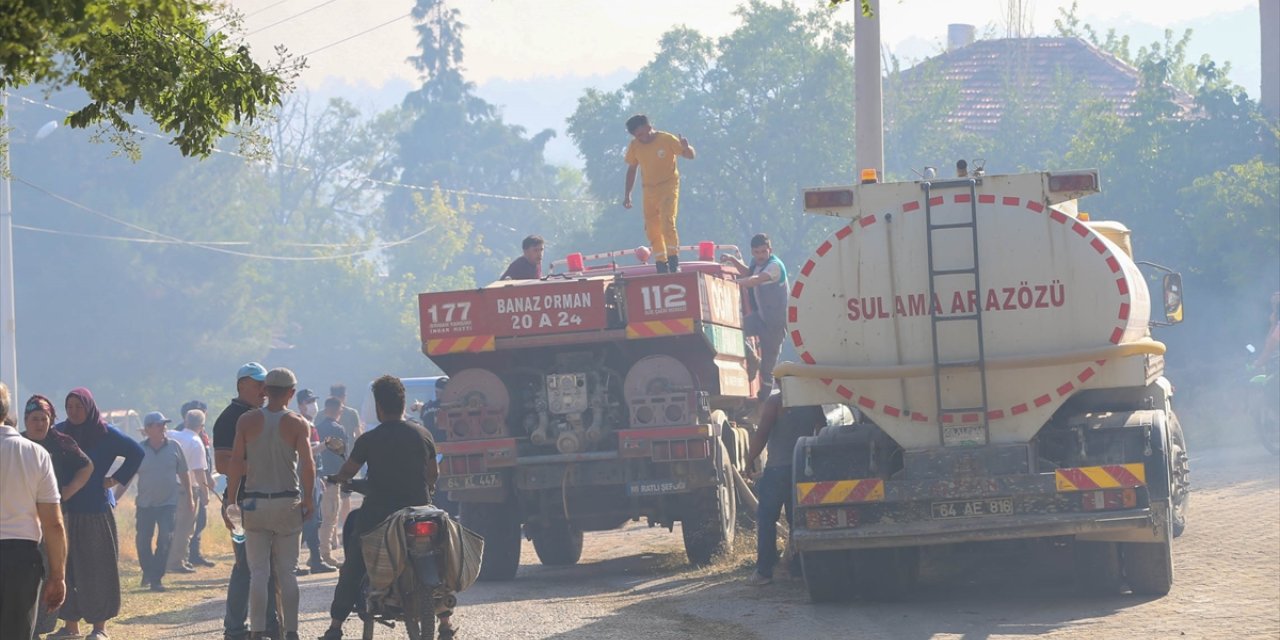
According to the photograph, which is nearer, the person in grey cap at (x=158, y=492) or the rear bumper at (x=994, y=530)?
the rear bumper at (x=994, y=530)

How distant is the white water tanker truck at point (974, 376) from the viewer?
10555 millimetres

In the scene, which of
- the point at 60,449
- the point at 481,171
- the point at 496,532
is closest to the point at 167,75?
the point at 60,449

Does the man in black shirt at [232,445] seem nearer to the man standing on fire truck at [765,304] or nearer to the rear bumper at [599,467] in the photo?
the rear bumper at [599,467]

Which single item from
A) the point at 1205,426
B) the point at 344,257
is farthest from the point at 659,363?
the point at 344,257

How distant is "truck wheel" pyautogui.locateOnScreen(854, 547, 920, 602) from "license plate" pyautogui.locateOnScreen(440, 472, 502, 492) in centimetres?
371

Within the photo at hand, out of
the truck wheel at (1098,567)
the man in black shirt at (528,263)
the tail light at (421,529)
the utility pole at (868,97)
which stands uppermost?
the utility pole at (868,97)

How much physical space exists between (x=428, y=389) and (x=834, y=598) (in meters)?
13.7

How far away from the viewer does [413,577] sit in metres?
8.98

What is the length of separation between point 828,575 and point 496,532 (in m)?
3.98

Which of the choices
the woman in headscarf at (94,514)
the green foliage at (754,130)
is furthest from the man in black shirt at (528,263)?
the green foliage at (754,130)

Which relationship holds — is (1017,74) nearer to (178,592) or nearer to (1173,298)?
(1173,298)

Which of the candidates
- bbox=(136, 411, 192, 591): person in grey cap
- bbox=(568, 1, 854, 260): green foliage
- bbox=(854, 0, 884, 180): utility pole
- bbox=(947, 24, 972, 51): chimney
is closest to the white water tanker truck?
bbox=(854, 0, 884, 180): utility pole

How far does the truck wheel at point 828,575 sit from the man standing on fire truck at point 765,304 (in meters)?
4.64

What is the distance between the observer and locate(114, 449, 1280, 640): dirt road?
10062mm
